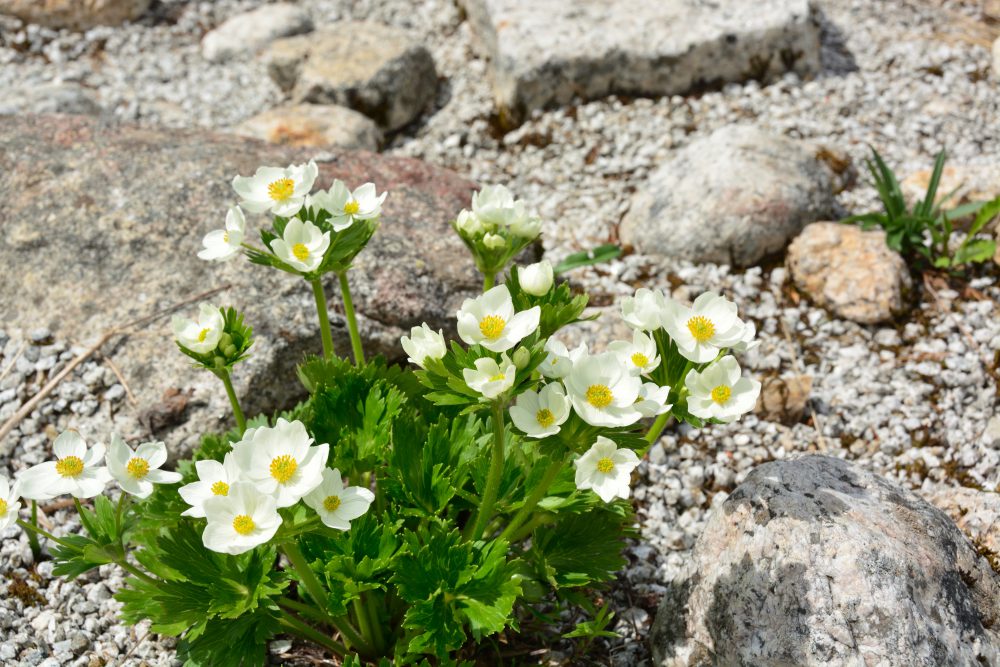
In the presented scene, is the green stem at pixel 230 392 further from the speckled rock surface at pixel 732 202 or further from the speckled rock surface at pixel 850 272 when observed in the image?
the speckled rock surface at pixel 850 272

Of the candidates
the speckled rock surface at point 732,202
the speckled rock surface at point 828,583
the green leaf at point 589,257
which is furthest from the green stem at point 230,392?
the speckled rock surface at point 732,202

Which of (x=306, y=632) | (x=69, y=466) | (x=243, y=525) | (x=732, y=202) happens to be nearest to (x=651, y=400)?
(x=243, y=525)

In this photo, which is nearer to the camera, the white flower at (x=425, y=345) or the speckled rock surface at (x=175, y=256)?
the white flower at (x=425, y=345)

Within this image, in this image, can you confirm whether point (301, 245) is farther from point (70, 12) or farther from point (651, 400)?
point (70, 12)

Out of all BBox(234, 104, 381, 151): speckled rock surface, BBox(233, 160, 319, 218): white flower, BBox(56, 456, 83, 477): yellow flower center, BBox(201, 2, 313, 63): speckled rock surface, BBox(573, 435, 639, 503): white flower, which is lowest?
BBox(234, 104, 381, 151): speckled rock surface

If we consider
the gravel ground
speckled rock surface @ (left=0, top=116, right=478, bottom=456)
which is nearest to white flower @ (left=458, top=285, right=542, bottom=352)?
the gravel ground

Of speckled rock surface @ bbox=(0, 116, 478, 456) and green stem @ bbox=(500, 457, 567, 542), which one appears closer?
green stem @ bbox=(500, 457, 567, 542)

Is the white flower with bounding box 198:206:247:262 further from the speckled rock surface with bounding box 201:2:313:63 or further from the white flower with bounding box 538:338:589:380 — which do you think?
the speckled rock surface with bounding box 201:2:313:63

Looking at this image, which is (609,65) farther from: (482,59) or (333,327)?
(333,327)
